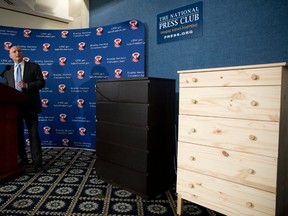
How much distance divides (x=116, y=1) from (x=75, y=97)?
180cm

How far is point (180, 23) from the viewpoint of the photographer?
9.07ft

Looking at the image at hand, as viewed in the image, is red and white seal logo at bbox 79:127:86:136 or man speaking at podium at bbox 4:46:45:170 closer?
man speaking at podium at bbox 4:46:45:170

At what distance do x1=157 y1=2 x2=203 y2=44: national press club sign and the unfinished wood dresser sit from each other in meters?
1.17

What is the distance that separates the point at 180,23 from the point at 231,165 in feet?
6.39

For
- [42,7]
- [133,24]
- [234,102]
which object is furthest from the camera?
[42,7]

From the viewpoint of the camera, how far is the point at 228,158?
1505 millimetres

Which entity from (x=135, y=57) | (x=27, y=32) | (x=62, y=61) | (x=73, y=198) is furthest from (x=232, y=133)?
(x=27, y=32)

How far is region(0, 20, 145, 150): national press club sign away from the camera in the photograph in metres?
3.76

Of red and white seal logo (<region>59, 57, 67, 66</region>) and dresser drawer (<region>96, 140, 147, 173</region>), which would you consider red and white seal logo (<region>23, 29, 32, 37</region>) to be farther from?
dresser drawer (<region>96, 140, 147, 173</region>)

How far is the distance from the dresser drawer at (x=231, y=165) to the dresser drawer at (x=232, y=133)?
1.7 inches

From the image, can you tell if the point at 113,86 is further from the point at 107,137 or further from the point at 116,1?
the point at 116,1

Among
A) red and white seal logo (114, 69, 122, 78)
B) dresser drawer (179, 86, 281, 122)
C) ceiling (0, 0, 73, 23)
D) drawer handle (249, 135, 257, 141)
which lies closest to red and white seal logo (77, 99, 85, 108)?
red and white seal logo (114, 69, 122, 78)

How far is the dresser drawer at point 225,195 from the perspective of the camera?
1.36 meters

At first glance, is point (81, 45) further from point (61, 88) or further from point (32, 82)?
point (32, 82)
